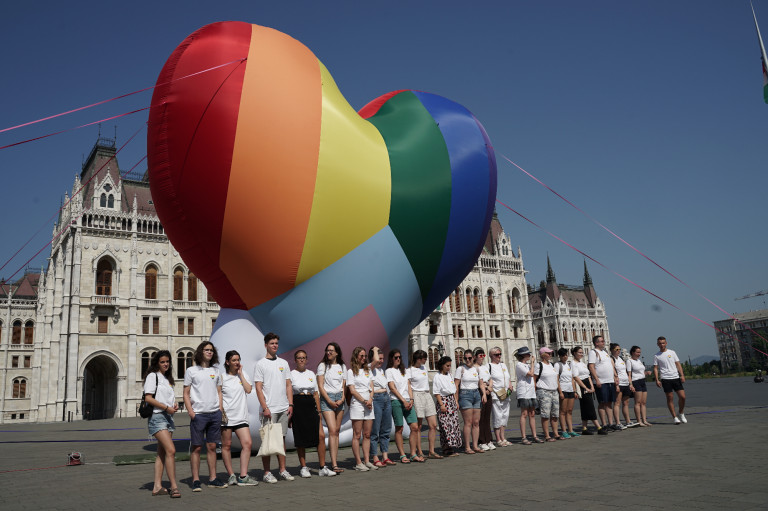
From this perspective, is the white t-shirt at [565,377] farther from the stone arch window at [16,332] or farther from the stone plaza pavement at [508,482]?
the stone arch window at [16,332]

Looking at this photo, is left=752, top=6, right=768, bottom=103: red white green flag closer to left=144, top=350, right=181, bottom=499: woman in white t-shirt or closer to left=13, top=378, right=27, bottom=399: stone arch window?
left=144, top=350, right=181, bottom=499: woman in white t-shirt

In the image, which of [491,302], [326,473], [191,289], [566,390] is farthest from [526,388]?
[491,302]

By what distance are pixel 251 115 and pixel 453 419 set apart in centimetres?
538

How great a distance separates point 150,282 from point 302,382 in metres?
33.2

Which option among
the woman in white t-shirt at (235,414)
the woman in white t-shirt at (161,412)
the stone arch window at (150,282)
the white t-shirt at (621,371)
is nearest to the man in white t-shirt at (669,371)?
the white t-shirt at (621,371)

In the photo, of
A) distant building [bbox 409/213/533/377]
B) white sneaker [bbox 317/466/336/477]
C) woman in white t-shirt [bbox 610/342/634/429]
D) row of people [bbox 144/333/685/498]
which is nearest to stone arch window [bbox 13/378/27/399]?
distant building [bbox 409/213/533/377]

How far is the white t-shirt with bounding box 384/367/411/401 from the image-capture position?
795 centimetres

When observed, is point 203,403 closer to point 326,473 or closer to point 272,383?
point 272,383

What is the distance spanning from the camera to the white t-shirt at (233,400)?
667cm

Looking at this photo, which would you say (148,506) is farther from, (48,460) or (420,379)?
(48,460)

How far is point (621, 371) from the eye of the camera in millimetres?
11109

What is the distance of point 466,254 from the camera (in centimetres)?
1015

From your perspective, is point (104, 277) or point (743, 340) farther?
point (743, 340)

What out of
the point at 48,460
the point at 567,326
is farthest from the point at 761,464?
the point at 567,326
